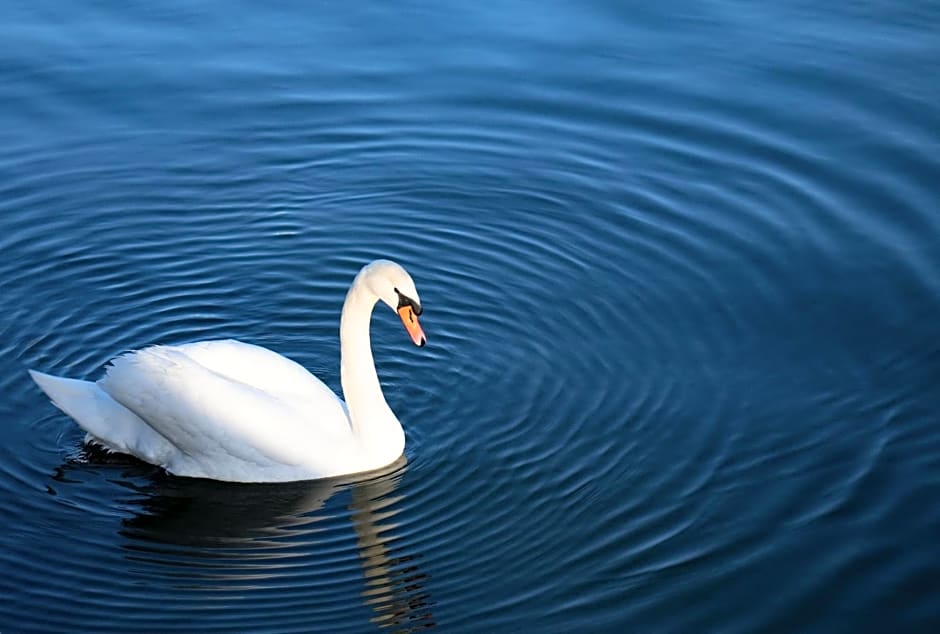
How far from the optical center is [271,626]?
8.92m

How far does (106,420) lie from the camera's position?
429 inches

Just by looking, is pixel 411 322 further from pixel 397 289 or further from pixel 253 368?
pixel 253 368

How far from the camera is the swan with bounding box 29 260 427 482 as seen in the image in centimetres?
1048

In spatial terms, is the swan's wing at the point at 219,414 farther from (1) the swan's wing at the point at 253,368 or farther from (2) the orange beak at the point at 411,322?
(2) the orange beak at the point at 411,322

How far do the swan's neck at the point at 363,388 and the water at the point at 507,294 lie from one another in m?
0.24

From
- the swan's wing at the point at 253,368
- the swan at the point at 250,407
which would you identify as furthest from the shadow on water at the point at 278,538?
the swan's wing at the point at 253,368

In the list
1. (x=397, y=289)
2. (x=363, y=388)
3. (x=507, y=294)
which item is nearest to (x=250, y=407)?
(x=363, y=388)

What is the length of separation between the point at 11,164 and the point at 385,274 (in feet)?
20.7

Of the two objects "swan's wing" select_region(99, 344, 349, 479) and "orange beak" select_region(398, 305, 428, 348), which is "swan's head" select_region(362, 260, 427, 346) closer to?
"orange beak" select_region(398, 305, 428, 348)

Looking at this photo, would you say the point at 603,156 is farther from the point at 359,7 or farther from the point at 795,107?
the point at 359,7

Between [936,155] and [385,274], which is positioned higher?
[936,155]

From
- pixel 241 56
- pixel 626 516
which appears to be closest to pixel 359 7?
pixel 241 56

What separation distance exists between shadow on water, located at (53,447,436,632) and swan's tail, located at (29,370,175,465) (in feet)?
0.45

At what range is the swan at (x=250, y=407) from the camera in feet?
34.4
